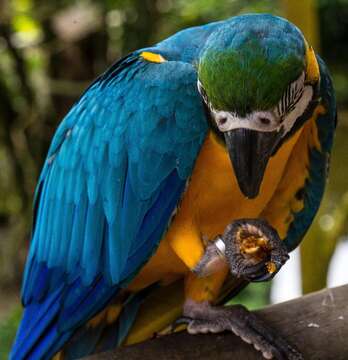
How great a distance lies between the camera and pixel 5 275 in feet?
8.79

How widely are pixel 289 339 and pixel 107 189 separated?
416mm

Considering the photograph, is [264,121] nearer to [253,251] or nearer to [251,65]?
Result: [251,65]

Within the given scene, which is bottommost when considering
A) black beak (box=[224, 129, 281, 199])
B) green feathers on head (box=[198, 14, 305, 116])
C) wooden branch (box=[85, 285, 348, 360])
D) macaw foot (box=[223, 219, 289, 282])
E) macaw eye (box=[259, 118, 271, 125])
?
wooden branch (box=[85, 285, 348, 360])

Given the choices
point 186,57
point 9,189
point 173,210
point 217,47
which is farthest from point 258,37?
point 9,189

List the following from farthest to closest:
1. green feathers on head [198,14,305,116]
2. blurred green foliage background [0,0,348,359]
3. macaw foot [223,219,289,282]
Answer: blurred green foliage background [0,0,348,359] → macaw foot [223,219,289,282] → green feathers on head [198,14,305,116]

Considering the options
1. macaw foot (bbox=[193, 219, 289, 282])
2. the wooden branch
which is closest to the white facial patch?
macaw foot (bbox=[193, 219, 289, 282])

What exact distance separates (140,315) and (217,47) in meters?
0.66

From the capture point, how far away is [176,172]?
4.12 feet

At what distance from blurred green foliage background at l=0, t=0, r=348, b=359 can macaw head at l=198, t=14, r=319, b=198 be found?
83 cm

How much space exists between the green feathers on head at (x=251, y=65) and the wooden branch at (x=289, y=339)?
43 centimetres

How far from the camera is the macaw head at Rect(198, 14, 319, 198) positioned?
111cm

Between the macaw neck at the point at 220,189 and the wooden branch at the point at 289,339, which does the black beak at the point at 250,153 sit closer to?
the macaw neck at the point at 220,189

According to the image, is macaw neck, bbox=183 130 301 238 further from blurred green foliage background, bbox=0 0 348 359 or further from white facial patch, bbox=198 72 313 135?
blurred green foliage background, bbox=0 0 348 359

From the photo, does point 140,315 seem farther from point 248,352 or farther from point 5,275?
point 5,275
